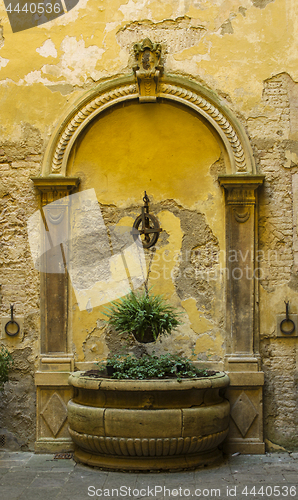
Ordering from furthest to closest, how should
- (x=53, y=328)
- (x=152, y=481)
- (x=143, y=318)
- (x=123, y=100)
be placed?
(x=123, y=100)
(x=53, y=328)
(x=143, y=318)
(x=152, y=481)

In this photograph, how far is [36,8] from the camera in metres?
5.39

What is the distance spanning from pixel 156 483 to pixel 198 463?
1.61 feet

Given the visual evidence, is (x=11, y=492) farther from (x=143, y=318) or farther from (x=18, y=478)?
(x=143, y=318)

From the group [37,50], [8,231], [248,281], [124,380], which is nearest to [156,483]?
[124,380]

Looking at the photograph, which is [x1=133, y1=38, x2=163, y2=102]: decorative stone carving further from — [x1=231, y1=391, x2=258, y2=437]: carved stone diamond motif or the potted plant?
[x1=231, y1=391, x2=258, y2=437]: carved stone diamond motif

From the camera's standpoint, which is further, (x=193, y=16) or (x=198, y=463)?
(x=193, y=16)

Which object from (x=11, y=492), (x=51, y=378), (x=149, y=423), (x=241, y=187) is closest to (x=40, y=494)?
(x=11, y=492)

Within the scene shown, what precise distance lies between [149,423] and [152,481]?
17.4 inches

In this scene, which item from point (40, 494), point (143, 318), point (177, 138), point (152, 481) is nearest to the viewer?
point (40, 494)

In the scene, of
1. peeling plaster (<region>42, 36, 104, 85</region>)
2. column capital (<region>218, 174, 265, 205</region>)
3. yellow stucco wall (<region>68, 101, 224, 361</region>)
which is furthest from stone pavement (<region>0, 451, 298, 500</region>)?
peeling plaster (<region>42, 36, 104, 85</region>)

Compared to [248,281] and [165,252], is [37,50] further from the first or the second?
[248,281]

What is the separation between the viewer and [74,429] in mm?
4523

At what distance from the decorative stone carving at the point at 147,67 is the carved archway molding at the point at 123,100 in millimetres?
79

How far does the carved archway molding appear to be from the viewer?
5129 mm
